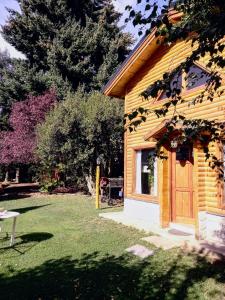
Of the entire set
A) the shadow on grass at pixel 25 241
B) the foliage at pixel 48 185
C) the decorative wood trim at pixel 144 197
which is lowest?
the shadow on grass at pixel 25 241

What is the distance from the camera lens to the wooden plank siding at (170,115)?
8477 mm

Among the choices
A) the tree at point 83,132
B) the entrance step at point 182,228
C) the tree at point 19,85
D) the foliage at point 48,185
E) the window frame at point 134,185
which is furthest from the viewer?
the tree at point 19,85

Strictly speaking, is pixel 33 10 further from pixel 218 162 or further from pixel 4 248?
pixel 218 162

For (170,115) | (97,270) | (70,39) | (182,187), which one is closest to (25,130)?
(70,39)

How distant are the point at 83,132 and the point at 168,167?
29.9 ft

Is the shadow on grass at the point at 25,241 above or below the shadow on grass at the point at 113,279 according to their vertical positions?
above

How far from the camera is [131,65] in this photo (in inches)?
475

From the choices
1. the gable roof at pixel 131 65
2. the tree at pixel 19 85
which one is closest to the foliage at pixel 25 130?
the tree at pixel 19 85

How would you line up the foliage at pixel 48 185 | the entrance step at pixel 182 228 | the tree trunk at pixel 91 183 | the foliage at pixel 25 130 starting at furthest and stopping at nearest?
the foliage at pixel 25 130, the foliage at pixel 48 185, the tree trunk at pixel 91 183, the entrance step at pixel 182 228

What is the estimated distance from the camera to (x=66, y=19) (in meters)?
29.5

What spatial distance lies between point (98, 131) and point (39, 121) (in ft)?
24.8

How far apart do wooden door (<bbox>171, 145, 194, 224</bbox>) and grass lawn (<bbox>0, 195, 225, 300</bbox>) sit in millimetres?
1579

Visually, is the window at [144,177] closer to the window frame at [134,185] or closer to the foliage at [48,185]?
the window frame at [134,185]

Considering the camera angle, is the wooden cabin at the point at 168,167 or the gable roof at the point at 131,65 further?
the gable roof at the point at 131,65
